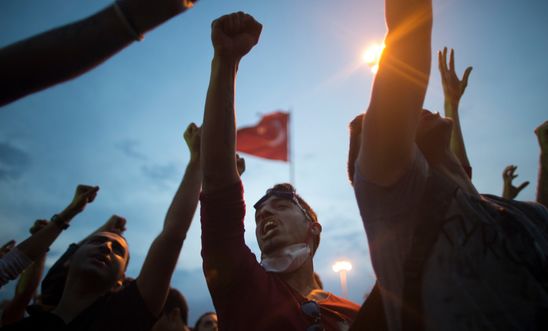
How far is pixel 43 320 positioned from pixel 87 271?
1.55 ft

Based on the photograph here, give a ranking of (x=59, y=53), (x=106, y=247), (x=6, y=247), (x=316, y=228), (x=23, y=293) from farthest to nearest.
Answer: (x=6, y=247), (x=23, y=293), (x=316, y=228), (x=106, y=247), (x=59, y=53)

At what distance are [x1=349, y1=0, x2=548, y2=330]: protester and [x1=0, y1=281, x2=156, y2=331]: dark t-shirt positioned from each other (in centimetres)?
193

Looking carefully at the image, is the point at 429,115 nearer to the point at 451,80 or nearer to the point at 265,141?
the point at 451,80

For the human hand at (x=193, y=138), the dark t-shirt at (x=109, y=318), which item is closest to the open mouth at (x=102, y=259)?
the dark t-shirt at (x=109, y=318)

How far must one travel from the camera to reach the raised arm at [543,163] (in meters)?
2.71

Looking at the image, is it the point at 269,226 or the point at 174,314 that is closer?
the point at 269,226

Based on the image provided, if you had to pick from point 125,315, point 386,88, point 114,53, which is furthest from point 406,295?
point 125,315

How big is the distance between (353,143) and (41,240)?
3613 millimetres

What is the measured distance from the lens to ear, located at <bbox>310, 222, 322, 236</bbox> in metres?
3.78

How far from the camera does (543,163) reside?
2857 millimetres

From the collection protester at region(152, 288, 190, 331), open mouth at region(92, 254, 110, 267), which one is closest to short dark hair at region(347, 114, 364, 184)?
open mouth at region(92, 254, 110, 267)

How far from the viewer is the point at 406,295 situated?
52.1 inches

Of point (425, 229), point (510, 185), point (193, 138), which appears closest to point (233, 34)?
point (193, 138)

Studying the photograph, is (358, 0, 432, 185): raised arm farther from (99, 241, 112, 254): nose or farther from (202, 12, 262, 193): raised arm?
(99, 241, 112, 254): nose
